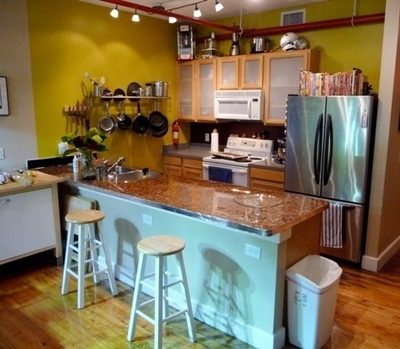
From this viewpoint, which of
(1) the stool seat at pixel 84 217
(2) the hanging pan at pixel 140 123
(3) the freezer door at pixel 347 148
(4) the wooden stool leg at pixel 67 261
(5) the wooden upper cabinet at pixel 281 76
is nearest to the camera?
(1) the stool seat at pixel 84 217

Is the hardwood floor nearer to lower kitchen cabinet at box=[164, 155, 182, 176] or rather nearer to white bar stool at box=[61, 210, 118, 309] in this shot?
white bar stool at box=[61, 210, 118, 309]

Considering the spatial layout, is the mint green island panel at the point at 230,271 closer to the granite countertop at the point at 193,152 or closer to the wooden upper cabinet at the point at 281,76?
the granite countertop at the point at 193,152

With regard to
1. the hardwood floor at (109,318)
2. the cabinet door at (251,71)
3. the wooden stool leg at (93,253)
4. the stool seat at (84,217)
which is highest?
the cabinet door at (251,71)

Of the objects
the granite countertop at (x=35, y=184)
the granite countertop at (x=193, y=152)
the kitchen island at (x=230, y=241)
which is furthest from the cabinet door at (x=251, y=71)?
the granite countertop at (x=35, y=184)

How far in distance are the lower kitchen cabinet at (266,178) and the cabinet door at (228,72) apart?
114 cm

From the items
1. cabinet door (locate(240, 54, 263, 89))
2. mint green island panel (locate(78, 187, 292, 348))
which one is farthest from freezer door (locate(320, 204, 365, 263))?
cabinet door (locate(240, 54, 263, 89))

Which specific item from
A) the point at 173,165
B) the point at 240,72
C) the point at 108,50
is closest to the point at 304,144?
the point at 240,72

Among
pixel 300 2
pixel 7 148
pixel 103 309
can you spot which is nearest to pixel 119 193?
pixel 103 309

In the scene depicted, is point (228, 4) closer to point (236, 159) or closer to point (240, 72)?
point (240, 72)

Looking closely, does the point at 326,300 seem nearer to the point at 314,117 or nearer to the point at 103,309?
the point at 103,309

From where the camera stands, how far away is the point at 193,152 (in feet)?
17.0

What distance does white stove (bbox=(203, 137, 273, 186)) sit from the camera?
437 cm

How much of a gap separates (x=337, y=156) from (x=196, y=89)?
2296 mm

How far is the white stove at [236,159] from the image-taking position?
172 inches
